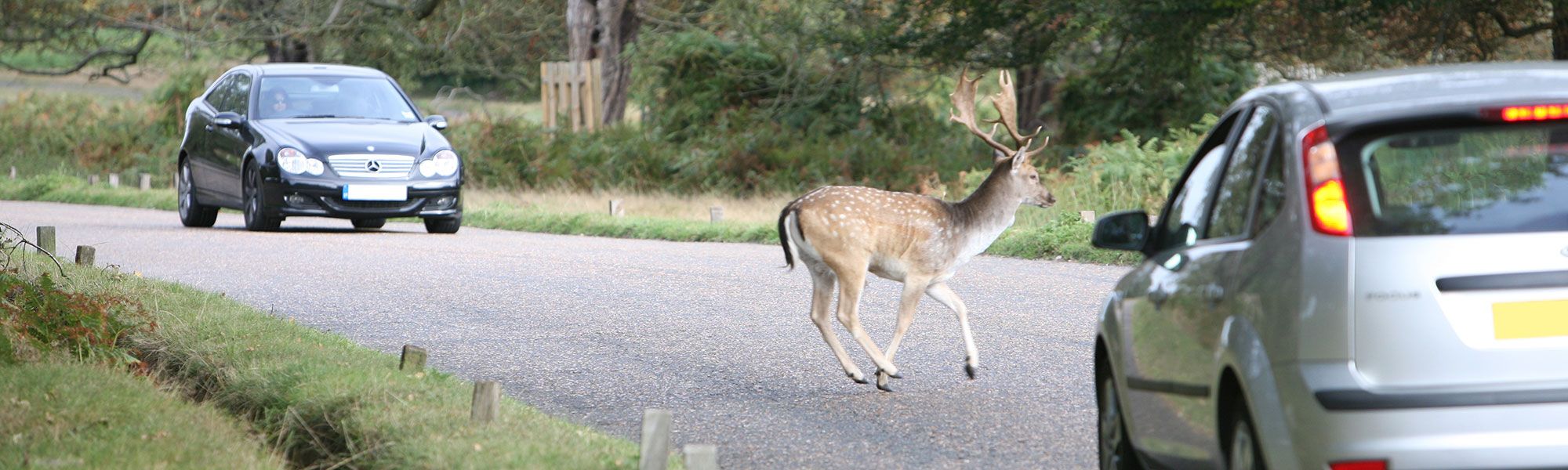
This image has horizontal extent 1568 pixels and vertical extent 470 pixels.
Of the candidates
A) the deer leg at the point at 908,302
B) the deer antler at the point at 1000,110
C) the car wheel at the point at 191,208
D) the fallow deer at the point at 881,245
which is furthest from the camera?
the car wheel at the point at 191,208

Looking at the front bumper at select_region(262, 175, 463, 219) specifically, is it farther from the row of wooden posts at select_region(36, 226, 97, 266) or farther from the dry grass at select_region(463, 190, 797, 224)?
the row of wooden posts at select_region(36, 226, 97, 266)

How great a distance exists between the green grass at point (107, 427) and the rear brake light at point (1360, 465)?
12.6 feet

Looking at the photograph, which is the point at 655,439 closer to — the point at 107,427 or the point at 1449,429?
the point at 1449,429

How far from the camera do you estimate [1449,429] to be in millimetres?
3766

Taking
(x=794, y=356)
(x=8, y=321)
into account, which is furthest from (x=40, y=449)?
(x=794, y=356)

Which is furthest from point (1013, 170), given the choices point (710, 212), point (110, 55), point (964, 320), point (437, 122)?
point (110, 55)

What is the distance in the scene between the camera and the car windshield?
21.0m

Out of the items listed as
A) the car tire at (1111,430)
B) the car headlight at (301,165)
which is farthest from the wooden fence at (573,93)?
the car tire at (1111,430)

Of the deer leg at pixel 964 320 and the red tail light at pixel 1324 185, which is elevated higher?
the red tail light at pixel 1324 185

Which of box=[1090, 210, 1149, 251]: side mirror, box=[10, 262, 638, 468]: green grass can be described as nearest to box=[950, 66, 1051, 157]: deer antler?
box=[10, 262, 638, 468]: green grass

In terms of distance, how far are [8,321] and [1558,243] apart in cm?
713

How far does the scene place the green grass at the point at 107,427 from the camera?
6.26 meters

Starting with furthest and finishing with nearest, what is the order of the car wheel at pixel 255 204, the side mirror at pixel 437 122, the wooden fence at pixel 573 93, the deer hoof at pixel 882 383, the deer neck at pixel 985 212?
the wooden fence at pixel 573 93, the side mirror at pixel 437 122, the car wheel at pixel 255 204, the deer neck at pixel 985 212, the deer hoof at pixel 882 383

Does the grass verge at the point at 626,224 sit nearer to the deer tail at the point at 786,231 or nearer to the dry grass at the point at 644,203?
the dry grass at the point at 644,203
